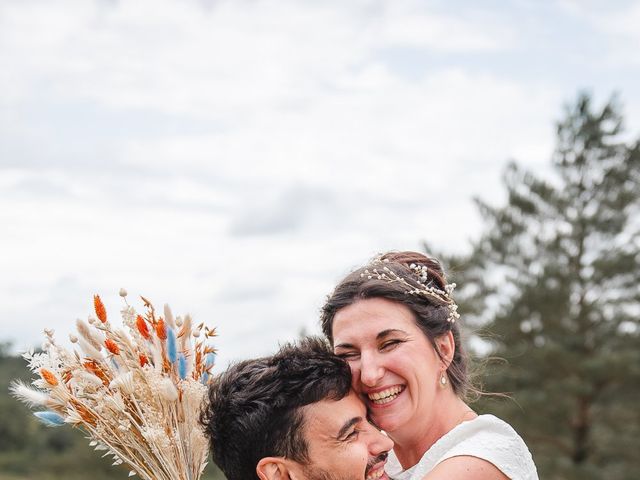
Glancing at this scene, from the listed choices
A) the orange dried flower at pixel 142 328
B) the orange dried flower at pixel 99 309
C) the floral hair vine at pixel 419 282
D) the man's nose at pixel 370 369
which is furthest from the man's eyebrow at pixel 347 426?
the orange dried flower at pixel 99 309

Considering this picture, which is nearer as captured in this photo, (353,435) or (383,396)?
(353,435)

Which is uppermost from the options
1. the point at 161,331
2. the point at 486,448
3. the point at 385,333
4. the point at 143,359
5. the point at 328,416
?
the point at 385,333

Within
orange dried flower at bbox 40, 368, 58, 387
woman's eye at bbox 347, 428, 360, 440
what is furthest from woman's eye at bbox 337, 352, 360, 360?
orange dried flower at bbox 40, 368, 58, 387

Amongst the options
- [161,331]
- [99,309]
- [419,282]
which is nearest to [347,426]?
[161,331]

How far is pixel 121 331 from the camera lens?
438 cm

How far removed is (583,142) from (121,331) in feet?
95.2

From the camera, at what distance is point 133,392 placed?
14.0 feet

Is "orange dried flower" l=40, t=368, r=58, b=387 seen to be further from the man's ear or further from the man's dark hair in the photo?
the man's ear

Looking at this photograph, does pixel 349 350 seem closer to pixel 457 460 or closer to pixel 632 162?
pixel 457 460

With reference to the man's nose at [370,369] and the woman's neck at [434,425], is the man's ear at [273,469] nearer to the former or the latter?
the man's nose at [370,369]

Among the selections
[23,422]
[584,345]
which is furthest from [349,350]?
[23,422]

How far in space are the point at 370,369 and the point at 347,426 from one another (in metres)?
0.41

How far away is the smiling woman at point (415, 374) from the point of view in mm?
4566

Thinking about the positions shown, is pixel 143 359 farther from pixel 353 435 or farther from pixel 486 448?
pixel 486 448
